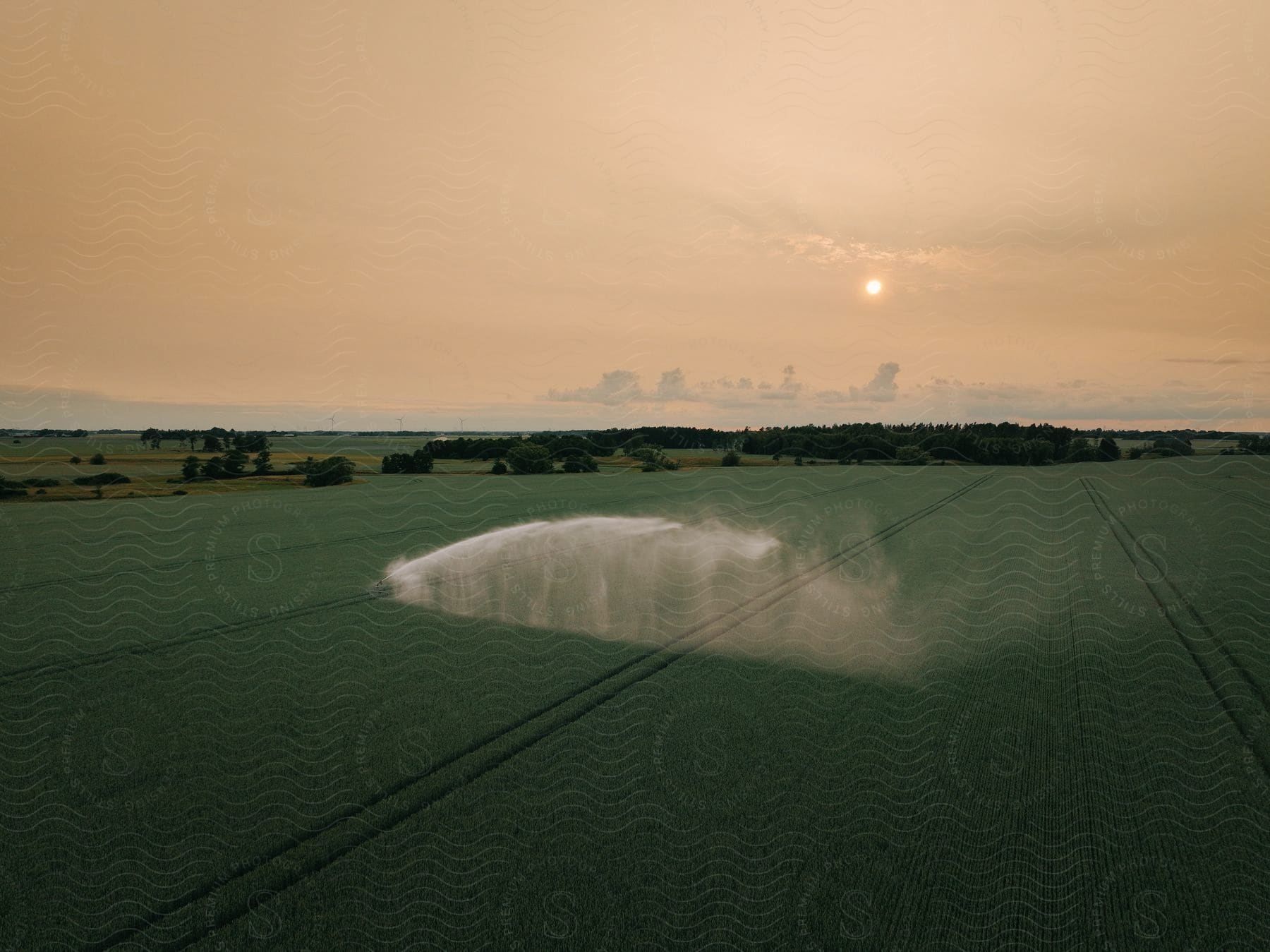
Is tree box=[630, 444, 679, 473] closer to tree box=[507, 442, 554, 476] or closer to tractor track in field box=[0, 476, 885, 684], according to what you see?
tree box=[507, 442, 554, 476]

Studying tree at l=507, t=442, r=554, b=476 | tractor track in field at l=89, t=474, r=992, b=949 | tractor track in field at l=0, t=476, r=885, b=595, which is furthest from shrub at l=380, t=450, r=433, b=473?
tractor track in field at l=89, t=474, r=992, b=949

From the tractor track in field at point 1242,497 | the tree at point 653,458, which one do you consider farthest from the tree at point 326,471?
the tractor track in field at point 1242,497

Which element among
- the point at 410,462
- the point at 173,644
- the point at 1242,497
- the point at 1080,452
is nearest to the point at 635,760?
the point at 173,644

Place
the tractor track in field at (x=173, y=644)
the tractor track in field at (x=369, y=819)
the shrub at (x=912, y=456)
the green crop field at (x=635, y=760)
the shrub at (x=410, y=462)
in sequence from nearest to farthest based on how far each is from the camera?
1. the tractor track in field at (x=369, y=819)
2. the green crop field at (x=635, y=760)
3. the tractor track in field at (x=173, y=644)
4. the shrub at (x=410, y=462)
5. the shrub at (x=912, y=456)

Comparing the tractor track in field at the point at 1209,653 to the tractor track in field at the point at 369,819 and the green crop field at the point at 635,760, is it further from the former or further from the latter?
the tractor track in field at the point at 369,819

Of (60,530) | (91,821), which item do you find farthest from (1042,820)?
(60,530)
